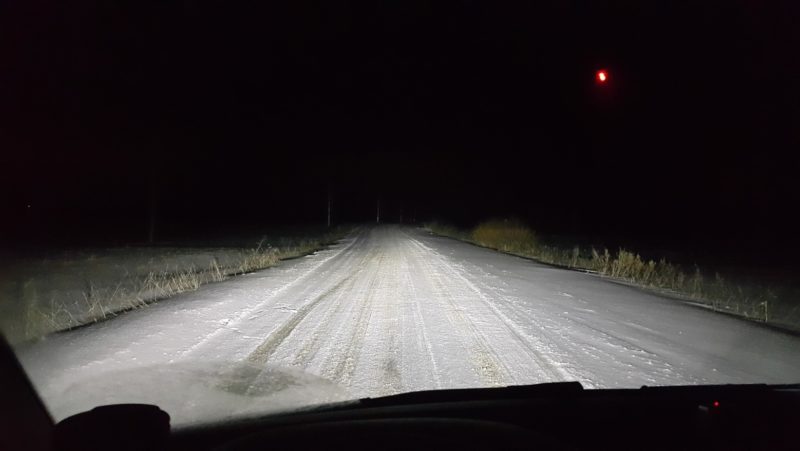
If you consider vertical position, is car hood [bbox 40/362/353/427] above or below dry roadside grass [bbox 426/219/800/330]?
below

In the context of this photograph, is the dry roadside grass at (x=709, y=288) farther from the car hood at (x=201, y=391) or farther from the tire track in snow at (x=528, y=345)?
the car hood at (x=201, y=391)

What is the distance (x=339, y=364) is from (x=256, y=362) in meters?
1.05

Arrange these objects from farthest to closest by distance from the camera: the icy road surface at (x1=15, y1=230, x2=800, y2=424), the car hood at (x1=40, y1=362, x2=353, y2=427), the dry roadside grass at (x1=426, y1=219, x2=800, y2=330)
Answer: the dry roadside grass at (x1=426, y1=219, x2=800, y2=330) → the icy road surface at (x1=15, y1=230, x2=800, y2=424) → the car hood at (x1=40, y1=362, x2=353, y2=427)

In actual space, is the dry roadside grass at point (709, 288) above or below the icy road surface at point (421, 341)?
above

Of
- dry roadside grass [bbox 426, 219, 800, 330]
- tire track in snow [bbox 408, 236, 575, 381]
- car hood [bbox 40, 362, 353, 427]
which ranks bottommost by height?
car hood [bbox 40, 362, 353, 427]

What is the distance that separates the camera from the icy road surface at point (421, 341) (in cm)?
654

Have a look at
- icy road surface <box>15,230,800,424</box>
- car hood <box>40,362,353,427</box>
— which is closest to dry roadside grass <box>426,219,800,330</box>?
icy road surface <box>15,230,800,424</box>

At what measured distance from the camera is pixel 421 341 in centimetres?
840

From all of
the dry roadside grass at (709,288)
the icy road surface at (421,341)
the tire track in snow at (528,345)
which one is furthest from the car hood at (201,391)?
the dry roadside grass at (709,288)

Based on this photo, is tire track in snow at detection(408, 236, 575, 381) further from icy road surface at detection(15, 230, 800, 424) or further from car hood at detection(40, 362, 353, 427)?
car hood at detection(40, 362, 353, 427)

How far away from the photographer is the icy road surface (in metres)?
6.54

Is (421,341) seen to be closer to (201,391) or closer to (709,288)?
(201,391)

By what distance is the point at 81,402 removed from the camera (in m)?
5.41

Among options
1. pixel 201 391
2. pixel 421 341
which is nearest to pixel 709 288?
pixel 421 341
